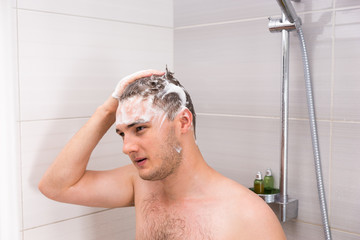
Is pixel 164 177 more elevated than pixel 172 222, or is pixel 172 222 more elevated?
pixel 164 177

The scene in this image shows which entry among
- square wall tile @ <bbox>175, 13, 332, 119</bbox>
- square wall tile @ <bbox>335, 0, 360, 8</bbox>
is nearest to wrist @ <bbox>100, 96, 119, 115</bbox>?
square wall tile @ <bbox>175, 13, 332, 119</bbox>

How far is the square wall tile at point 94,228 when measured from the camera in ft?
4.89

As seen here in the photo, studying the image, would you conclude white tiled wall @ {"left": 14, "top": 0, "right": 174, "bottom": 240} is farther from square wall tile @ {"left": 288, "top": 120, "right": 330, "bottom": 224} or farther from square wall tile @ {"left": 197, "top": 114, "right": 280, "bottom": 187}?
square wall tile @ {"left": 288, "top": 120, "right": 330, "bottom": 224}

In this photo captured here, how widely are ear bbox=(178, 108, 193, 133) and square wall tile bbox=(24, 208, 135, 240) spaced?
1.97ft

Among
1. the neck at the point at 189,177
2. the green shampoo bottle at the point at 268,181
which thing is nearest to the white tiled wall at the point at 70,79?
the neck at the point at 189,177

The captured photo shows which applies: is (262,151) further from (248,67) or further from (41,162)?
(41,162)

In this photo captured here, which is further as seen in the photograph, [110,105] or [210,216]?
[110,105]

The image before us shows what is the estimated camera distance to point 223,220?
1195 millimetres

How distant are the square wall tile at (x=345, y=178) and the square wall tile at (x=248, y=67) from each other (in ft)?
0.29

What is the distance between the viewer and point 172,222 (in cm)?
126

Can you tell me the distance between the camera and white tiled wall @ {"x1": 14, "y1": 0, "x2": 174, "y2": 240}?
143cm

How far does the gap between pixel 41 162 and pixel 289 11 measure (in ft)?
3.04

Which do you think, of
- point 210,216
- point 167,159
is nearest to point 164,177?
point 167,159

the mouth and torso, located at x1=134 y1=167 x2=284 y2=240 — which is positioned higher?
the mouth
